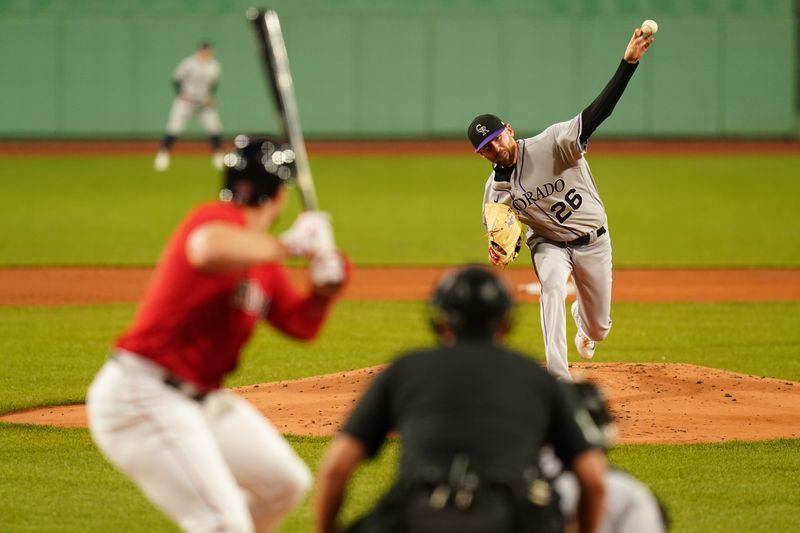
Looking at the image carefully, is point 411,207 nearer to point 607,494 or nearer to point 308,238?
point 308,238

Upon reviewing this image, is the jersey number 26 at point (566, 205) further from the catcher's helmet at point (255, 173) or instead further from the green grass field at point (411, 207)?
the green grass field at point (411, 207)

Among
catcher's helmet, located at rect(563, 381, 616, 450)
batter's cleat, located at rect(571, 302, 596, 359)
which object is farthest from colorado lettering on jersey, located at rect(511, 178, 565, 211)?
catcher's helmet, located at rect(563, 381, 616, 450)

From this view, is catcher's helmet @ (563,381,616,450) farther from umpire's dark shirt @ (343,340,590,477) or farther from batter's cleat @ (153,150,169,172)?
batter's cleat @ (153,150,169,172)

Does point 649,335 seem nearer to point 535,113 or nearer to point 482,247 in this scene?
point 482,247

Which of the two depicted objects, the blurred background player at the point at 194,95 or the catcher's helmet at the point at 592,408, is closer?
the catcher's helmet at the point at 592,408

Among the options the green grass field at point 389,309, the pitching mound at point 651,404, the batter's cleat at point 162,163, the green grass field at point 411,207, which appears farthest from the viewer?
the batter's cleat at point 162,163

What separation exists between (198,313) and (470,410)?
1.05m

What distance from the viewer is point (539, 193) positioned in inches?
337

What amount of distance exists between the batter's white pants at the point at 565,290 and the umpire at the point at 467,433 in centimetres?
429

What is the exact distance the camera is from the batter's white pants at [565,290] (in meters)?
8.12

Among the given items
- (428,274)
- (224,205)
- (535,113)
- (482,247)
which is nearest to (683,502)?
(224,205)

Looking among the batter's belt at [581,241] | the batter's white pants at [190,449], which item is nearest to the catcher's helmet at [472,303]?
the batter's white pants at [190,449]

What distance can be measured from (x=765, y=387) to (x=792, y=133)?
2557 cm

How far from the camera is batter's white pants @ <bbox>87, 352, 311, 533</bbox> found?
13.1 ft
